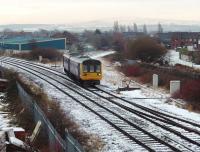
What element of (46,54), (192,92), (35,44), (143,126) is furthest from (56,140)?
(35,44)

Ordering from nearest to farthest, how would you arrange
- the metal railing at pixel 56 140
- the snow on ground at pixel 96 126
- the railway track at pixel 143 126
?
1. the metal railing at pixel 56 140
2. the snow on ground at pixel 96 126
3. the railway track at pixel 143 126

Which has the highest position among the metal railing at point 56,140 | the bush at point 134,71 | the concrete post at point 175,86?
the metal railing at point 56,140

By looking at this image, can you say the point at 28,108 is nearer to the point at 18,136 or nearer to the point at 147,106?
the point at 18,136

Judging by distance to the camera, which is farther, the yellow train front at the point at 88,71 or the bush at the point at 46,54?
the bush at the point at 46,54

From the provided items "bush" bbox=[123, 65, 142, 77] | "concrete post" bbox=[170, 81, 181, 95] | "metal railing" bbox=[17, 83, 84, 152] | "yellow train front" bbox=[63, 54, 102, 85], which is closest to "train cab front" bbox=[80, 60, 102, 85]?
"yellow train front" bbox=[63, 54, 102, 85]

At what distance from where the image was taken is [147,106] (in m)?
27.3

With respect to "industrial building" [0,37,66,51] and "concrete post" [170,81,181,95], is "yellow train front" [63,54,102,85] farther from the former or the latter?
"industrial building" [0,37,66,51]

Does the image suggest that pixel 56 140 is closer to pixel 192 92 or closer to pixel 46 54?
pixel 192 92

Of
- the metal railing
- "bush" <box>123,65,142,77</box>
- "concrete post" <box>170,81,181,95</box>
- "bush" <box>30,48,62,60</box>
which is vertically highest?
the metal railing

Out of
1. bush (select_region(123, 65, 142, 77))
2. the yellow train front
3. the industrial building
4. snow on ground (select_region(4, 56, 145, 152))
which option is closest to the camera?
snow on ground (select_region(4, 56, 145, 152))

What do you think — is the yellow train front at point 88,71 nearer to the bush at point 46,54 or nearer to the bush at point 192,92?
the bush at point 192,92

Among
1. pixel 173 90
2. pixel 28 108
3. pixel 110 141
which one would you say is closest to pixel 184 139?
pixel 110 141

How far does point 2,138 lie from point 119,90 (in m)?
19.6

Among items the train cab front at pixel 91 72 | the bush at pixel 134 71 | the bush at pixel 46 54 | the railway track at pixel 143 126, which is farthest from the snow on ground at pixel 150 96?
the bush at pixel 46 54
